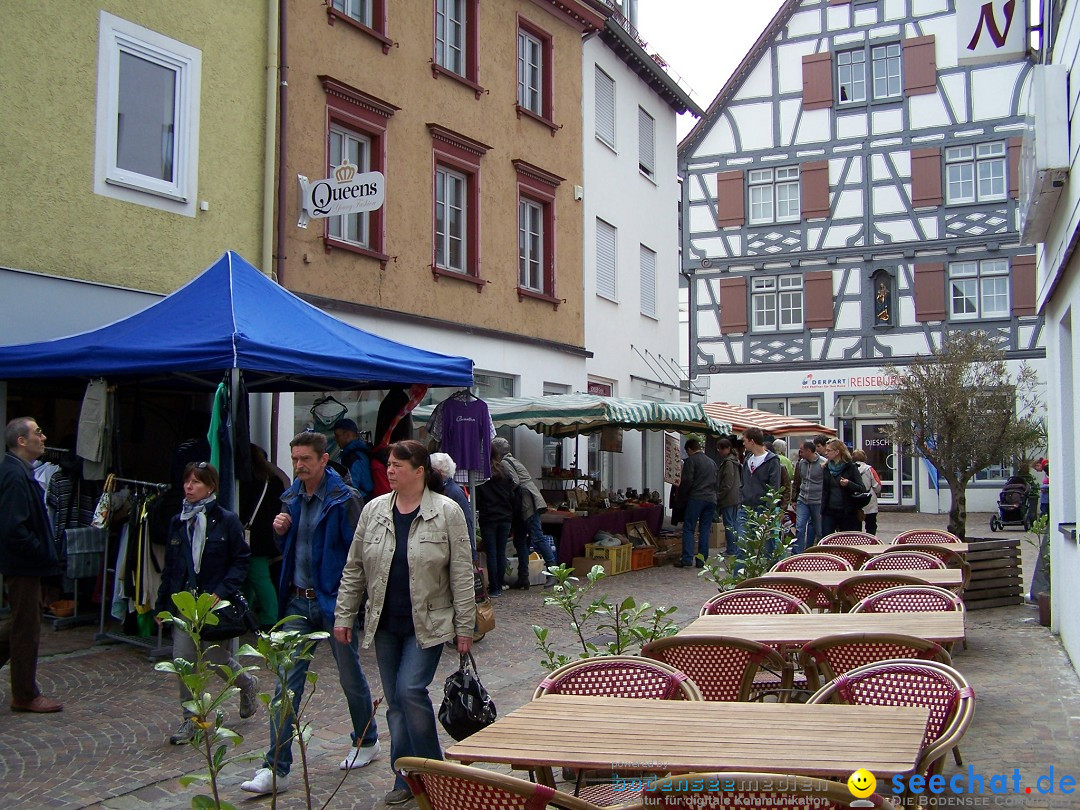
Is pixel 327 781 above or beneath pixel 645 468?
beneath

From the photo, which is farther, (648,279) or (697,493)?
(648,279)

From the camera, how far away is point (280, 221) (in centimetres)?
1176

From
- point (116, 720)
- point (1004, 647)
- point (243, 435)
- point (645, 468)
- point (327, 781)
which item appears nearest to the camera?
point (327, 781)

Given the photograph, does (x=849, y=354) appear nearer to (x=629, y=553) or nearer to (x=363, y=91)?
(x=629, y=553)

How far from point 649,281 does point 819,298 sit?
823 cm

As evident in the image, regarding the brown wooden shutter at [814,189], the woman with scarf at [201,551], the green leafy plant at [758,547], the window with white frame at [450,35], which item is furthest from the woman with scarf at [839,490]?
the brown wooden shutter at [814,189]

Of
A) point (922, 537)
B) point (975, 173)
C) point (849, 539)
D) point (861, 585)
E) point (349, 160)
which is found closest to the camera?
point (861, 585)

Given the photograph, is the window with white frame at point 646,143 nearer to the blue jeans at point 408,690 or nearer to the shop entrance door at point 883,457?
the shop entrance door at point 883,457

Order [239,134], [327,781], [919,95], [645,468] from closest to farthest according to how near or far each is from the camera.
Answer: [327,781] < [239,134] < [645,468] < [919,95]

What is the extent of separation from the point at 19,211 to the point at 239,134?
285cm

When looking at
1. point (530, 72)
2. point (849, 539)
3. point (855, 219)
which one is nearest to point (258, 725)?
point (849, 539)

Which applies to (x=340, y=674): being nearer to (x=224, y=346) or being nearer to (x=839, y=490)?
(x=224, y=346)

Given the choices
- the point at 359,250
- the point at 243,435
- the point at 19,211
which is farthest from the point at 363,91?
the point at 243,435

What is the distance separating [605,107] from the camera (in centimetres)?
1977
